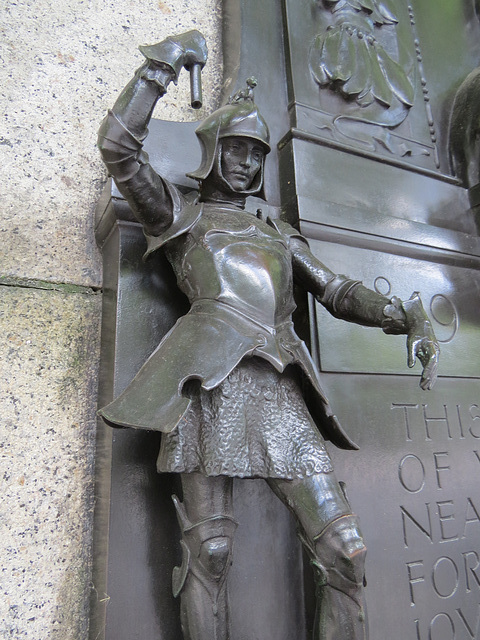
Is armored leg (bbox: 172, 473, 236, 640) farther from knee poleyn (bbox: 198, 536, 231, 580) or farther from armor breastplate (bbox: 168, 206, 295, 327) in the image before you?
armor breastplate (bbox: 168, 206, 295, 327)

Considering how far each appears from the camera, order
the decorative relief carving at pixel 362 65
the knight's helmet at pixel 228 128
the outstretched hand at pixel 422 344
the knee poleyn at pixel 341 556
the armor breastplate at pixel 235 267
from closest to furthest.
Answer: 1. the knee poleyn at pixel 341 556
2. the outstretched hand at pixel 422 344
3. the armor breastplate at pixel 235 267
4. the knight's helmet at pixel 228 128
5. the decorative relief carving at pixel 362 65

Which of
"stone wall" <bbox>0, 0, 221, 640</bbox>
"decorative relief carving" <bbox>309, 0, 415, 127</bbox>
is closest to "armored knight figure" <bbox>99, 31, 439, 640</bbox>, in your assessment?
"stone wall" <bbox>0, 0, 221, 640</bbox>

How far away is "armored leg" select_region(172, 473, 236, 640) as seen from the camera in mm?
1518

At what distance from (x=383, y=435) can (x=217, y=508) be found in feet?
3.12

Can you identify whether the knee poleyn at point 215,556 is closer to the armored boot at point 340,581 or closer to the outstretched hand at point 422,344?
the armored boot at point 340,581

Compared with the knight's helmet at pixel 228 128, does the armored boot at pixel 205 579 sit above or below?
below

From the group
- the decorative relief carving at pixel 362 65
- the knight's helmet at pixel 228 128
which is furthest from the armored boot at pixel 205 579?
the decorative relief carving at pixel 362 65

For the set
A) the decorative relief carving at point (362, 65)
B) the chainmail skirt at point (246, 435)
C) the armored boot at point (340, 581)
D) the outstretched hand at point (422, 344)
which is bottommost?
the armored boot at point (340, 581)

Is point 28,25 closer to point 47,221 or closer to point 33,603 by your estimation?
point 47,221

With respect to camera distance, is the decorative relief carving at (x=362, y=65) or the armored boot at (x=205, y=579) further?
the decorative relief carving at (x=362, y=65)

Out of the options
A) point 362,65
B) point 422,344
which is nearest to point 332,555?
point 422,344

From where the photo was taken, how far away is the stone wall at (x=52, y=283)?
1.83m

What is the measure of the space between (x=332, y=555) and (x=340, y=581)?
0.24 feet

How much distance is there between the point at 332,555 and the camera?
1.46 meters
